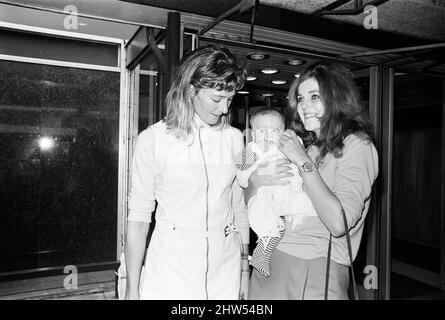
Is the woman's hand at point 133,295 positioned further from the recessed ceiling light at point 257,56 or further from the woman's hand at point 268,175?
the recessed ceiling light at point 257,56

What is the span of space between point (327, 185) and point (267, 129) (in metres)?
0.91

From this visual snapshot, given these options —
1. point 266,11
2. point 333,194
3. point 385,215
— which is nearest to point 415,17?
point 266,11

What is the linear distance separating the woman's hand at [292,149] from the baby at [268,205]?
171 mm

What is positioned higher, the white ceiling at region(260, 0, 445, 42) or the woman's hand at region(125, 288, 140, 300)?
the white ceiling at region(260, 0, 445, 42)

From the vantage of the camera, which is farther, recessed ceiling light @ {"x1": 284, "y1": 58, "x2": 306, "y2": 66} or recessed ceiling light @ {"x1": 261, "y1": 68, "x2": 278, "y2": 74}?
recessed ceiling light @ {"x1": 261, "y1": 68, "x2": 278, "y2": 74}

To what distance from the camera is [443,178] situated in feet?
15.8

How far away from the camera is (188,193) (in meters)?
1.41

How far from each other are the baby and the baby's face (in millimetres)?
55

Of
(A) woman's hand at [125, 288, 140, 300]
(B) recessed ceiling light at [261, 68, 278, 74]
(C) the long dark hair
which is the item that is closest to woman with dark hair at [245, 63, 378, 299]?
(C) the long dark hair

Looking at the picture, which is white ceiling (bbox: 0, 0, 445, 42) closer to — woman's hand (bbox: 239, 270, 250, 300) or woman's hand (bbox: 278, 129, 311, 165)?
woman's hand (bbox: 278, 129, 311, 165)

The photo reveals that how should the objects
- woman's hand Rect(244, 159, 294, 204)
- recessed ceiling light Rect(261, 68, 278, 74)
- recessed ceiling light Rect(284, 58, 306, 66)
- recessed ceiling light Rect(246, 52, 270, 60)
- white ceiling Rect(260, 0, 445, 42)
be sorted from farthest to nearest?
recessed ceiling light Rect(261, 68, 278, 74) → recessed ceiling light Rect(284, 58, 306, 66) → recessed ceiling light Rect(246, 52, 270, 60) → white ceiling Rect(260, 0, 445, 42) → woman's hand Rect(244, 159, 294, 204)

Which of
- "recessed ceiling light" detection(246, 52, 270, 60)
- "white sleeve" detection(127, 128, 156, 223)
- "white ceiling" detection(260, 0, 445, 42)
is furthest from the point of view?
"recessed ceiling light" detection(246, 52, 270, 60)

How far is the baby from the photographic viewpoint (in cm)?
133

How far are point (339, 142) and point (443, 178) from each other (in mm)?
4406
